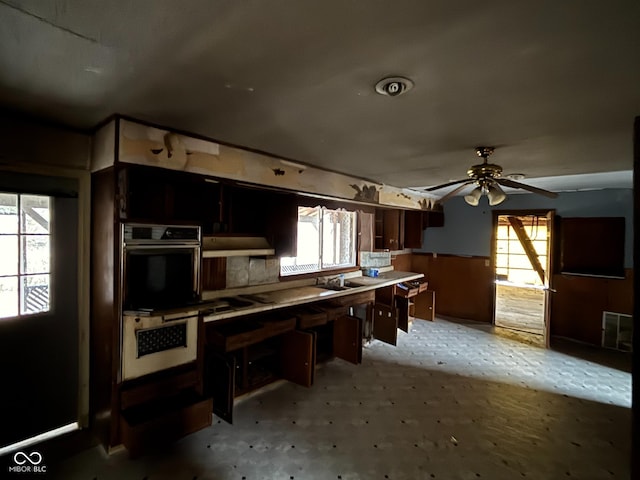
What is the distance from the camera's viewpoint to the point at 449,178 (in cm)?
396

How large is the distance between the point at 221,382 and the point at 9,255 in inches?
67.6

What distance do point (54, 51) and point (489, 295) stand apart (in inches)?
246

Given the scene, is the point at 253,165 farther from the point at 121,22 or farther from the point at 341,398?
the point at 341,398

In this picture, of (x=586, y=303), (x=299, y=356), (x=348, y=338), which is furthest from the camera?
(x=586, y=303)

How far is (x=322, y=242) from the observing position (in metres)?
4.18

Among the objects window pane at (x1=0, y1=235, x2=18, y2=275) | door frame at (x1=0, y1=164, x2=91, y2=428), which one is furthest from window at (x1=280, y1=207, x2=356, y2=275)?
window pane at (x1=0, y1=235, x2=18, y2=275)

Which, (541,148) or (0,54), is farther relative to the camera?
(541,148)

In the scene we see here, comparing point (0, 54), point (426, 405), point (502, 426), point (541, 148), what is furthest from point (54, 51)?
point (502, 426)

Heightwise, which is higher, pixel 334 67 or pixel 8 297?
pixel 334 67

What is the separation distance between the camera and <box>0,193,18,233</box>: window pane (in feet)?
6.98

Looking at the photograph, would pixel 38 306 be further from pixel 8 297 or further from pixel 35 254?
pixel 35 254

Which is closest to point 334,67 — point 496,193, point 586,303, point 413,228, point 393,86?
point 393,86

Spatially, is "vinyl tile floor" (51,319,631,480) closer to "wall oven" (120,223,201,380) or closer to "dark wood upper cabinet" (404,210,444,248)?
"wall oven" (120,223,201,380)

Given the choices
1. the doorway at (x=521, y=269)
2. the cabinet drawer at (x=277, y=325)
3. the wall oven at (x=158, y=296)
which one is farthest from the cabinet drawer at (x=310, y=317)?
the doorway at (x=521, y=269)
